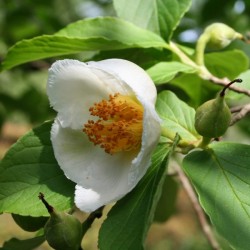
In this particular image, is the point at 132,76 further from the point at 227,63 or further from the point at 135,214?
the point at 227,63

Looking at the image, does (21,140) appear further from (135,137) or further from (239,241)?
(239,241)

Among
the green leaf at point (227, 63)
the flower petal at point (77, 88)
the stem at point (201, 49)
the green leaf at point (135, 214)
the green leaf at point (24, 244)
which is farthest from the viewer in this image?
the green leaf at point (227, 63)

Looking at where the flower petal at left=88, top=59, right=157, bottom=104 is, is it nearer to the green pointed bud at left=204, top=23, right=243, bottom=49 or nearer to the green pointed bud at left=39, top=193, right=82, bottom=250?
the green pointed bud at left=39, top=193, right=82, bottom=250

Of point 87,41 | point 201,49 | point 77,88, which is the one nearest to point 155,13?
point 201,49

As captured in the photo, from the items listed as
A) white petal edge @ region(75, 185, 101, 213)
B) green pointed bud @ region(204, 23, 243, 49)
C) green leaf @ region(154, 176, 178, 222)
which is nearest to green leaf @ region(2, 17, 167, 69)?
green pointed bud @ region(204, 23, 243, 49)

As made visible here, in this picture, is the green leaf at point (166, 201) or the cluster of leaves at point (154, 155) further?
the green leaf at point (166, 201)

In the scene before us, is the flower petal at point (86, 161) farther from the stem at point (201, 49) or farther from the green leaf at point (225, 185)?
the stem at point (201, 49)

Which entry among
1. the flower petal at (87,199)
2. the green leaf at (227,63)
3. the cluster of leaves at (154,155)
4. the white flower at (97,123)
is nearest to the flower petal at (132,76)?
the white flower at (97,123)
